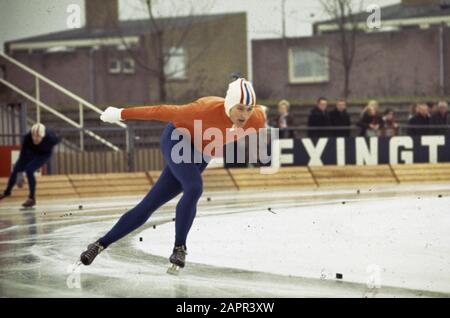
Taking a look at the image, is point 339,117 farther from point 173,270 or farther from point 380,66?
point 380,66

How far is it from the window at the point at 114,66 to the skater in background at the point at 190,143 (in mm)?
43135

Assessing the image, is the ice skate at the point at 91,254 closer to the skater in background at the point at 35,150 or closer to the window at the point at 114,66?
the skater in background at the point at 35,150

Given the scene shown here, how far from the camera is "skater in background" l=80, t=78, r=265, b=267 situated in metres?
8.74

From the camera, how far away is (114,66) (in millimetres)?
52469

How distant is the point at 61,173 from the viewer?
2395 centimetres

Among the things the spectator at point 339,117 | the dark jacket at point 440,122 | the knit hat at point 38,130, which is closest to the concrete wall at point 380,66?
the dark jacket at point 440,122

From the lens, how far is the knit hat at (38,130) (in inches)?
778

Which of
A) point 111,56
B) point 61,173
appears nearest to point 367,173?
point 61,173

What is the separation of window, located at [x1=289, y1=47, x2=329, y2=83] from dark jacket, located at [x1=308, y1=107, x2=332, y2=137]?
23.8 metres

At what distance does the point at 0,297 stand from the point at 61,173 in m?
16.6

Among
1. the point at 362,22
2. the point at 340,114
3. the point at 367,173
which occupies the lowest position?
the point at 367,173

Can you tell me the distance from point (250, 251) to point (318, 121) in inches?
571

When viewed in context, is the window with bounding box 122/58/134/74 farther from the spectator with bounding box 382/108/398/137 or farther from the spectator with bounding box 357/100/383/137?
the spectator with bounding box 357/100/383/137
